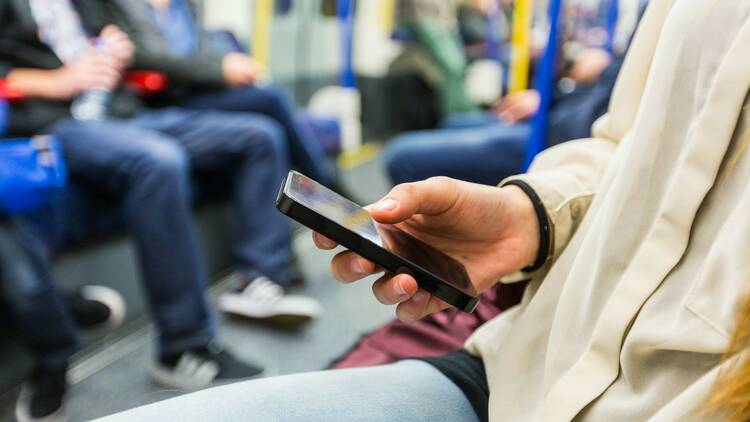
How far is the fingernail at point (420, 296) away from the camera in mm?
557

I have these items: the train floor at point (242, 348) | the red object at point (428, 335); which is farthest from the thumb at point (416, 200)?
the train floor at point (242, 348)

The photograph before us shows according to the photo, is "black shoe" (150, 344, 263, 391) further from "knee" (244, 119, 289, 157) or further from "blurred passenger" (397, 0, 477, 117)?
"blurred passenger" (397, 0, 477, 117)

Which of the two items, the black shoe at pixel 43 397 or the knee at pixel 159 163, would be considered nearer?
the black shoe at pixel 43 397

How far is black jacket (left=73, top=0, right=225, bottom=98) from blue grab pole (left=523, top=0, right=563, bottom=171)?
3.12 ft

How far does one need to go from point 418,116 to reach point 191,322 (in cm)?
369

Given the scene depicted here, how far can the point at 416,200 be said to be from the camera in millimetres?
520

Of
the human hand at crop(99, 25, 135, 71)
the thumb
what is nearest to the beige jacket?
the thumb

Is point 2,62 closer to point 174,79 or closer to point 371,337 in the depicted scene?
point 174,79

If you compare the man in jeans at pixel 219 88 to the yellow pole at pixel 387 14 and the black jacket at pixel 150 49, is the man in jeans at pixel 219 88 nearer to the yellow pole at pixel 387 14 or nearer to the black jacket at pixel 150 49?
the black jacket at pixel 150 49

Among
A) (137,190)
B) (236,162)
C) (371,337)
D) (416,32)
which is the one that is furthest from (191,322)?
(416,32)

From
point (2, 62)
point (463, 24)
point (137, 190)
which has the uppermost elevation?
point (2, 62)

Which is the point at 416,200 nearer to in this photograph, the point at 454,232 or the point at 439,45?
the point at 454,232

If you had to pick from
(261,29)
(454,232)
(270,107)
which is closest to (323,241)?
(454,232)

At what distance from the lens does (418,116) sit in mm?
4895
